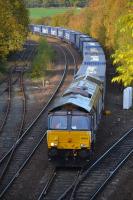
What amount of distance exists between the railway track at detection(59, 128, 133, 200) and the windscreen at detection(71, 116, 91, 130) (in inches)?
57.8

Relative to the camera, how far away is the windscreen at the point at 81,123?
16.9m

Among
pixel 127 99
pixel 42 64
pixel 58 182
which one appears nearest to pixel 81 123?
pixel 58 182

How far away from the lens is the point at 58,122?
17062 millimetres

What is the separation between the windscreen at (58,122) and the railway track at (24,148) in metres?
1.89

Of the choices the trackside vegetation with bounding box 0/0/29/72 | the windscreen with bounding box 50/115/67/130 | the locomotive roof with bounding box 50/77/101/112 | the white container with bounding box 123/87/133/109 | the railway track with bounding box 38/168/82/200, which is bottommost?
the railway track with bounding box 38/168/82/200

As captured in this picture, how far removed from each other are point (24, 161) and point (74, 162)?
211 cm

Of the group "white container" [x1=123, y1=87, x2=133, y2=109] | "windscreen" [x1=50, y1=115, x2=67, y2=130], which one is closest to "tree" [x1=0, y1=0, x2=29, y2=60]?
"white container" [x1=123, y1=87, x2=133, y2=109]

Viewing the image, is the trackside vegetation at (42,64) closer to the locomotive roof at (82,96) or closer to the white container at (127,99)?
the white container at (127,99)

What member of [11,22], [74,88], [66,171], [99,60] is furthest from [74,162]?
[11,22]

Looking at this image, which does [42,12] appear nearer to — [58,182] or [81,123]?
[81,123]

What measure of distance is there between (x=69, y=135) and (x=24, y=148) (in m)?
3.49

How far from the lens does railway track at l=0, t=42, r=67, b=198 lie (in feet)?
54.2

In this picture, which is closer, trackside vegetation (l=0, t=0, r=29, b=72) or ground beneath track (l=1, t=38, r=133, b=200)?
ground beneath track (l=1, t=38, r=133, b=200)

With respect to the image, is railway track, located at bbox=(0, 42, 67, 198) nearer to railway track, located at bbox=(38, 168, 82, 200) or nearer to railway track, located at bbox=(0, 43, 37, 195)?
railway track, located at bbox=(0, 43, 37, 195)
